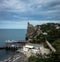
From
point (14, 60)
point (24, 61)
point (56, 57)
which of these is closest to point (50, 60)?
point (56, 57)

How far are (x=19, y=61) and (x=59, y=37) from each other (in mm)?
25157

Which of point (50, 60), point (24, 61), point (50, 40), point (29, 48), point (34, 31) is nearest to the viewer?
point (50, 60)

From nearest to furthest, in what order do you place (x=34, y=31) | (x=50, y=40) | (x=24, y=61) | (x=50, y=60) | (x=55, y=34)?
(x=50, y=60) < (x=24, y=61) < (x=50, y=40) < (x=55, y=34) < (x=34, y=31)

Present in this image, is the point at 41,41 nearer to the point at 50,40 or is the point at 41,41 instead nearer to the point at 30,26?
the point at 50,40

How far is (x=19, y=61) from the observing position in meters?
34.2

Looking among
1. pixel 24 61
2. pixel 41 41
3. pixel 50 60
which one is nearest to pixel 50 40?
pixel 41 41

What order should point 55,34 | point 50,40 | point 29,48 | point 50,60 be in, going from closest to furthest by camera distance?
point 50,60 < point 29,48 < point 50,40 < point 55,34

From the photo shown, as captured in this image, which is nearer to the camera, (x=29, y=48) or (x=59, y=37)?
(x=29, y=48)

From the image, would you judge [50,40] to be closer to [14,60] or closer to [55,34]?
[55,34]

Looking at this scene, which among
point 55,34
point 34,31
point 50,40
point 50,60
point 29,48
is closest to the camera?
point 50,60

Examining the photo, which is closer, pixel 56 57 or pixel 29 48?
pixel 56 57

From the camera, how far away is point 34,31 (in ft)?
248

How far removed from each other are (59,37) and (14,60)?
82.9 feet

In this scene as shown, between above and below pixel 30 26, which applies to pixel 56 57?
below
